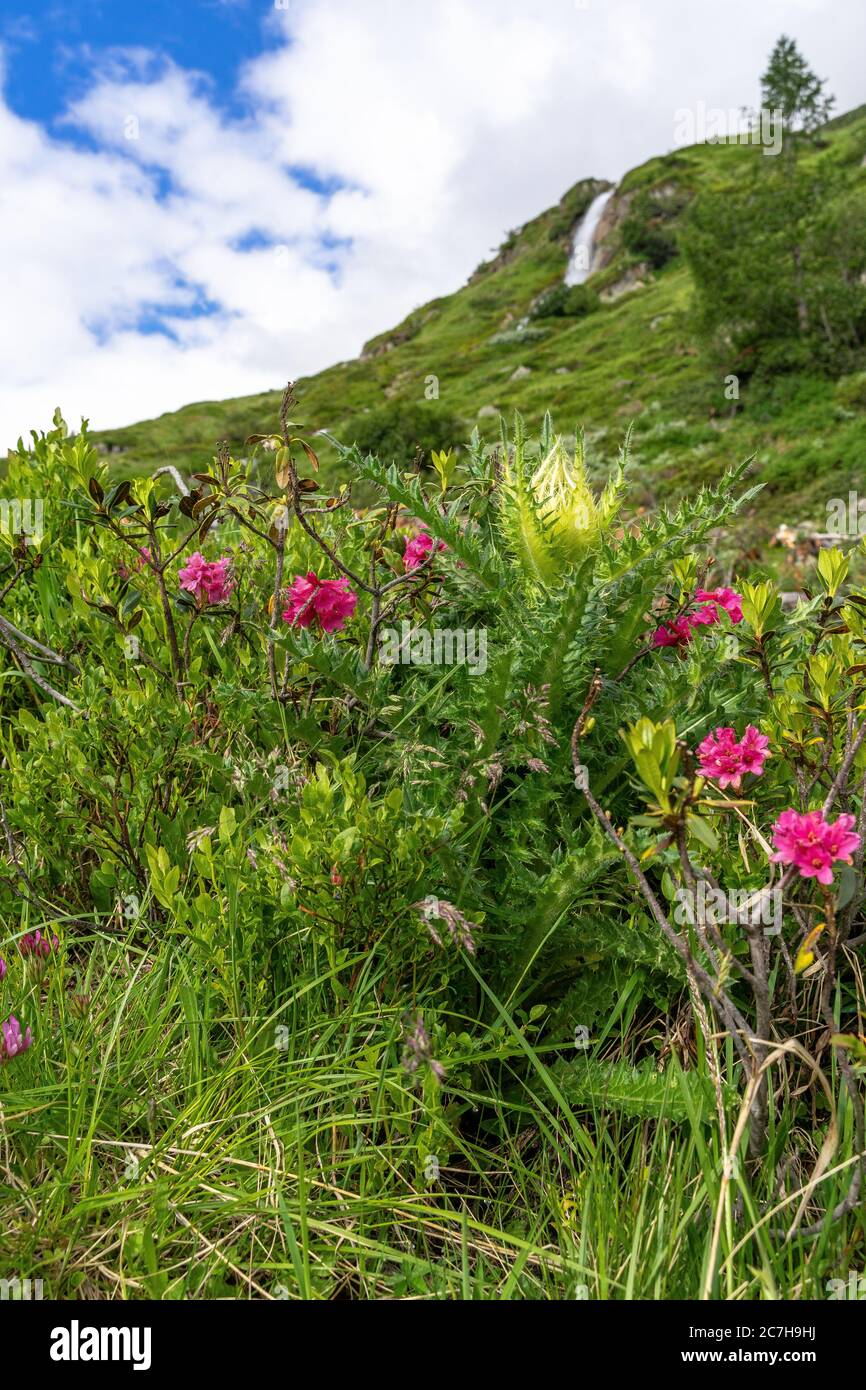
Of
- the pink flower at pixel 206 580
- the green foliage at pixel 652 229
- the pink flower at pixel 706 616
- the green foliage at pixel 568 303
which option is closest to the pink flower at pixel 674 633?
the pink flower at pixel 706 616

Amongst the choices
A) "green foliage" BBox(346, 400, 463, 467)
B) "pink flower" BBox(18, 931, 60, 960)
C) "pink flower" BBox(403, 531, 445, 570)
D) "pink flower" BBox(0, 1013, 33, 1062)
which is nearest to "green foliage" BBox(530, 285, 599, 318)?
"green foliage" BBox(346, 400, 463, 467)

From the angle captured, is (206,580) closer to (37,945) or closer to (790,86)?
(37,945)

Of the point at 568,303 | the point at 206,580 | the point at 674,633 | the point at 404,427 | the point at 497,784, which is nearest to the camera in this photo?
the point at 497,784

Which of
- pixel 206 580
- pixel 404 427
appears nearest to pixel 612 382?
pixel 404 427

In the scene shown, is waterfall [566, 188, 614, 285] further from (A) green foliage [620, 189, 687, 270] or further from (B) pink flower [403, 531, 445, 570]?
(B) pink flower [403, 531, 445, 570]

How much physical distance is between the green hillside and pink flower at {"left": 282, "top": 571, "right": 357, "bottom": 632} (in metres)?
0.48

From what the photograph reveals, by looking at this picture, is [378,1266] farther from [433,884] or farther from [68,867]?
[68,867]

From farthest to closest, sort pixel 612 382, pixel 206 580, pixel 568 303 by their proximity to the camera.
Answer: pixel 568 303, pixel 612 382, pixel 206 580

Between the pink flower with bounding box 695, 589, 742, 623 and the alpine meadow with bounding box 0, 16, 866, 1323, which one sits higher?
the pink flower with bounding box 695, 589, 742, 623

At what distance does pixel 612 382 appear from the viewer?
41.4 metres

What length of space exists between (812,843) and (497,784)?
0.77 metres

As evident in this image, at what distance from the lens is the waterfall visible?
74375 millimetres
